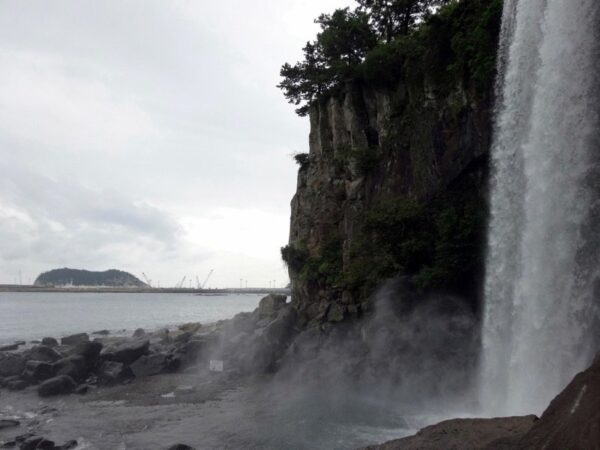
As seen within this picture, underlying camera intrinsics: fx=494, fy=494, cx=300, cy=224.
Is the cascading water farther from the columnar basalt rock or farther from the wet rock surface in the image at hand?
the wet rock surface

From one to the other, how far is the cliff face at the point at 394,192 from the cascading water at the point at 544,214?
2170 millimetres

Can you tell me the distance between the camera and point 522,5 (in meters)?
19.5

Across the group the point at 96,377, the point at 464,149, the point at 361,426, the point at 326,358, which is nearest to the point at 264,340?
the point at 326,358

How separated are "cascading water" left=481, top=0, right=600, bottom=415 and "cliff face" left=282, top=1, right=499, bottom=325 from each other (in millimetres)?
2170

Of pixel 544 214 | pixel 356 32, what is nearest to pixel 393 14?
pixel 356 32

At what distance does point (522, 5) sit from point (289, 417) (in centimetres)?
1887

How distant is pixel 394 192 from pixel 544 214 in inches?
428

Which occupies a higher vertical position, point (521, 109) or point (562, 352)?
point (521, 109)

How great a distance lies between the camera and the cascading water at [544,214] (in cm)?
1555

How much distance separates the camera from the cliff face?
2248 centimetres

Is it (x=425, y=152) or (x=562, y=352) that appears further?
(x=425, y=152)

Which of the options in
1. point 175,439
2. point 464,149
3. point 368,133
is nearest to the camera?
point 175,439

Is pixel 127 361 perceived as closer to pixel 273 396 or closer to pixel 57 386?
pixel 57 386

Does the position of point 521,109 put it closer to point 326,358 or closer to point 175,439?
point 326,358
